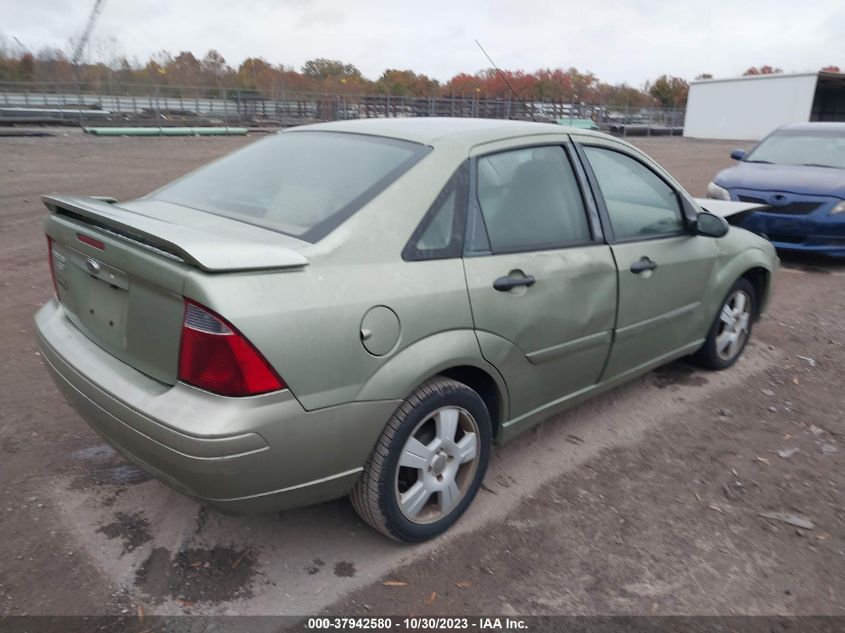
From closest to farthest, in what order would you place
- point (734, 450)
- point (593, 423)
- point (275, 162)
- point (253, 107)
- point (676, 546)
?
1. point (676, 546)
2. point (275, 162)
3. point (734, 450)
4. point (593, 423)
5. point (253, 107)

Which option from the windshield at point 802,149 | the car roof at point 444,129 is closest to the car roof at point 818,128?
the windshield at point 802,149

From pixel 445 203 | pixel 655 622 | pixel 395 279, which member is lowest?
pixel 655 622

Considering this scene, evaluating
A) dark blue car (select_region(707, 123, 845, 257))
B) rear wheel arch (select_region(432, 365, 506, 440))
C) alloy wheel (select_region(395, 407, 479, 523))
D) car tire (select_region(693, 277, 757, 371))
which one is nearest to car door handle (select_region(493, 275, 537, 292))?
rear wheel arch (select_region(432, 365, 506, 440))

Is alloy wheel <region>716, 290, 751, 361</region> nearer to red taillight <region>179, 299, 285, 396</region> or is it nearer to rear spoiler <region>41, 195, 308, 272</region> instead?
rear spoiler <region>41, 195, 308, 272</region>

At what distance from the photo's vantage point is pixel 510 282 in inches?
114

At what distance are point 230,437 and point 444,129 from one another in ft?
5.65

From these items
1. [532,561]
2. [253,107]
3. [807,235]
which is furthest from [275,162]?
[253,107]

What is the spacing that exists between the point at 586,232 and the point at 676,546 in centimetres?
150

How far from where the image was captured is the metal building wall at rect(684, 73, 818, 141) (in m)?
32.6

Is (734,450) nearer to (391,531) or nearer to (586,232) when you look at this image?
(586,232)

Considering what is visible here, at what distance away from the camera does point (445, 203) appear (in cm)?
280

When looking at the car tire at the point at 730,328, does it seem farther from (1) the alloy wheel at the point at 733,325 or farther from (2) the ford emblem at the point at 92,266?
(2) the ford emblem at the point at 92,266

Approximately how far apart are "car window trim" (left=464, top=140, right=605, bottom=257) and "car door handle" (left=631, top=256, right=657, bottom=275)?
263 mm

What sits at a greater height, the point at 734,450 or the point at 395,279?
the point at 395,279
